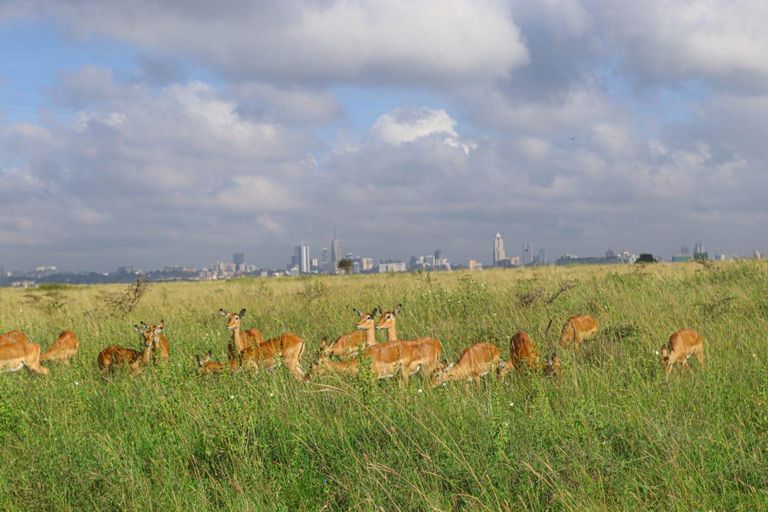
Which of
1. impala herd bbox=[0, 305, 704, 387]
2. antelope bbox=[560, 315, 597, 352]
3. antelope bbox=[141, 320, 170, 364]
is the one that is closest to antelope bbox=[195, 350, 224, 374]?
impala herd bbox=[0, 305, 704, 387]

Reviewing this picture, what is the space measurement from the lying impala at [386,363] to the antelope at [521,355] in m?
1.04

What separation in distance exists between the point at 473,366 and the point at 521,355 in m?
0.64

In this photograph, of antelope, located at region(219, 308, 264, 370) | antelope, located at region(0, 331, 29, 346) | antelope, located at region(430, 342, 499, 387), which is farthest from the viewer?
antelope, located at region(0, 331, 29, 346)

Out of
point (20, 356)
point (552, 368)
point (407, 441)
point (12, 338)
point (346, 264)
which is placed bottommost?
point (407, 441)

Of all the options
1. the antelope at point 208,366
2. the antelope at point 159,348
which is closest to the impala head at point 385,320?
the antelope at point 208,366

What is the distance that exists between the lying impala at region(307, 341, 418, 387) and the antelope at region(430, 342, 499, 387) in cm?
38

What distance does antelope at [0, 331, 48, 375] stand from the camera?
858 centimetres

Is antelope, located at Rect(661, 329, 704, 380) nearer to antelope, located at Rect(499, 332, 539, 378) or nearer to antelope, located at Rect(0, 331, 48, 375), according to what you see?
antelope, located at Rect(499, 332, 539, 378)

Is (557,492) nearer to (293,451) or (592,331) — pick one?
(293,451)

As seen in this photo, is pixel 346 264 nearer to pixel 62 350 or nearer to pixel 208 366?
pixel 62 350

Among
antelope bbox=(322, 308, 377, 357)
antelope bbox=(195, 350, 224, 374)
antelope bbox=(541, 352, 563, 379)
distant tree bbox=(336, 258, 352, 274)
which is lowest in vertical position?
antelope bbox=(541, 352, 563, 379)

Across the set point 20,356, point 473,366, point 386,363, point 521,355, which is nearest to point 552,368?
point 521,355

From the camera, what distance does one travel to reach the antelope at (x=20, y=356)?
858cm

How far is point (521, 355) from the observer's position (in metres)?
6.75
